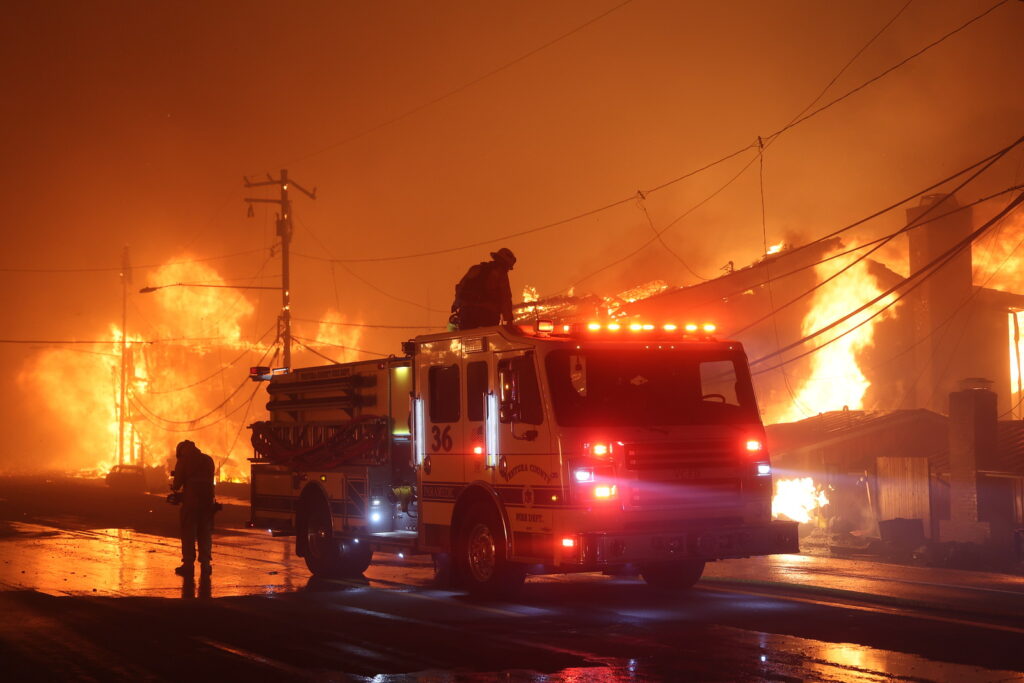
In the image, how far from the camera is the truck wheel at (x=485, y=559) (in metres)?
11.7

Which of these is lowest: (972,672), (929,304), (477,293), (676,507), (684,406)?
(972,672)

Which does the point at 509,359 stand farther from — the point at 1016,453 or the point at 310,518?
the point at 1016,453

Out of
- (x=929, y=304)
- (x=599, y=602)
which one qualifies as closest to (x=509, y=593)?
(x=599, y=602)

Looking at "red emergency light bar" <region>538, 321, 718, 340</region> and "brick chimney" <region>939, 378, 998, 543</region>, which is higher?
"red emergency light bar" <region>538, 321, 718, 340</region>

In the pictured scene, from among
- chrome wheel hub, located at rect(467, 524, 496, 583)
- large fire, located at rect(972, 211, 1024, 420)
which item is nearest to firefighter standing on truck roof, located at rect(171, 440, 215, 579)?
chrome wheel hub, located at rect(467, 524, 496, 583)

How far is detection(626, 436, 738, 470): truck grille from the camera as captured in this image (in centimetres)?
1105

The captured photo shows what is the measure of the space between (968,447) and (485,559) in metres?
12.7

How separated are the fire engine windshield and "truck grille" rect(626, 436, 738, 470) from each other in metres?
0.23

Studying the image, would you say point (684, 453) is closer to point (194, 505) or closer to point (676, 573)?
point (676, 573)

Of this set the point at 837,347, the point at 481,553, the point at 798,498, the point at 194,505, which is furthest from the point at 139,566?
the point at 837,347

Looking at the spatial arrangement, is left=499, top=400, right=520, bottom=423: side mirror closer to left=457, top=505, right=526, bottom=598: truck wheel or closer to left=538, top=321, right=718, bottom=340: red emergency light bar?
left=538, top=321, right=718, bottom=340: red emergency light bar

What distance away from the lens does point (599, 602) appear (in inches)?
472

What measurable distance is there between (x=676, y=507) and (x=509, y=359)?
7.19ft

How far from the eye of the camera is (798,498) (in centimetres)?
2959
